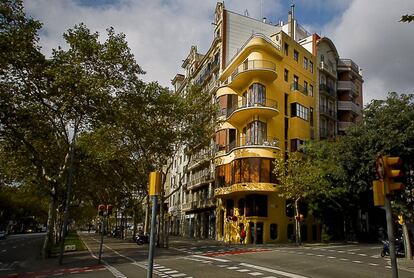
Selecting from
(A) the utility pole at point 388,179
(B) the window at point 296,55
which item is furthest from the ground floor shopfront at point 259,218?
(A) the utility pole at point 388,179

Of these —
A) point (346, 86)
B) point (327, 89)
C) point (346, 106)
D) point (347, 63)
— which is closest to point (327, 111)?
point (327, 89)

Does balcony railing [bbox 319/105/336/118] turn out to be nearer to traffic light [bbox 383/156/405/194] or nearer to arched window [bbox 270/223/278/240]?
arched window [bbox 270/223/278/240]

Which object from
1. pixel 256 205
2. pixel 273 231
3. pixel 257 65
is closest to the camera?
pixel 256 205

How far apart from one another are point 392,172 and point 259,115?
36.9 metres

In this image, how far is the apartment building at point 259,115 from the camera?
43.8 metres

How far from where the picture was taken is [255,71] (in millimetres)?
44812

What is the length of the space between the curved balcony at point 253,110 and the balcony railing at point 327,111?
10750 millimetres

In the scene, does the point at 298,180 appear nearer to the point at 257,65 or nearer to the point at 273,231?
the point at 273,231

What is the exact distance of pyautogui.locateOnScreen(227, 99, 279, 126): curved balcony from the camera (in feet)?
145

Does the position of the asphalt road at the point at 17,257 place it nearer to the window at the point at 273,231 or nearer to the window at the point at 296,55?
the window at the point at 273,231

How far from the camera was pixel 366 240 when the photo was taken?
48.0 m

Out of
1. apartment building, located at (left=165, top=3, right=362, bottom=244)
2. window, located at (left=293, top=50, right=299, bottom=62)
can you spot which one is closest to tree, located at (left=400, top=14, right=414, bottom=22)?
apartment building, located at (left=165, top=3, right=362, bottom=244)

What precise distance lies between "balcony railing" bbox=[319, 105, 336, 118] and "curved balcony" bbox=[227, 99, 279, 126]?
1075 centimetres

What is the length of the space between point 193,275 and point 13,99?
14.0 metres
